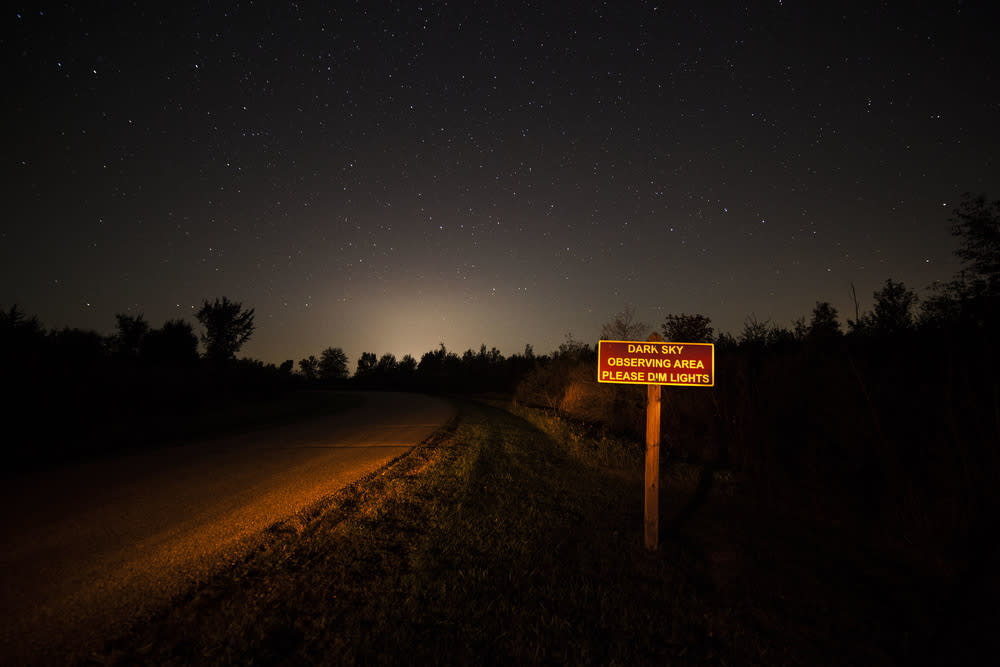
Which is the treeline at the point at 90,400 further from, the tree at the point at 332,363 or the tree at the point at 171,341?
the tree at the point at 332,363

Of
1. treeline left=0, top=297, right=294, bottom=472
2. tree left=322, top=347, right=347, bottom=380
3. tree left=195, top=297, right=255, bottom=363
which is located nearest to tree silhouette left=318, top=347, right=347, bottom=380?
tree left=322, top=347, right=347, bottom=380

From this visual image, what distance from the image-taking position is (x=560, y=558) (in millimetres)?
4742

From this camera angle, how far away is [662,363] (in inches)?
202

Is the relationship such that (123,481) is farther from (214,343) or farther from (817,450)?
(214,343)

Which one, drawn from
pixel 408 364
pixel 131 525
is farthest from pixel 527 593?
pixel 408 364

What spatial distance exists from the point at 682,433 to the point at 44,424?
18077mm

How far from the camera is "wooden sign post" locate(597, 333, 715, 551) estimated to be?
5.09 metres

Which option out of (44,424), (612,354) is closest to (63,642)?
(612,354)

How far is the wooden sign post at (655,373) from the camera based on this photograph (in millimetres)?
5090

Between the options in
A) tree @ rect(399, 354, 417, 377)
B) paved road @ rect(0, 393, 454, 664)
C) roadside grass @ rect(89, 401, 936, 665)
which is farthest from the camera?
tree @ rect(399, 354, 417, 377)

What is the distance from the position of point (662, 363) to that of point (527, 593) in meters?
2.92

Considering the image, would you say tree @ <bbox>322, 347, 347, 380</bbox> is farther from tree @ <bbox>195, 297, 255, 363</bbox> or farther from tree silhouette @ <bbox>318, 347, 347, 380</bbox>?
tree @ <bbox>195, 297, 255, 363</bbox>

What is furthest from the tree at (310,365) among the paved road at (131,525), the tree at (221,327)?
the paved road at (131,525)

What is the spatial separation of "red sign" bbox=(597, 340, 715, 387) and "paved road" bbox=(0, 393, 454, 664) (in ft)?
16.1
